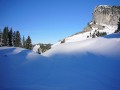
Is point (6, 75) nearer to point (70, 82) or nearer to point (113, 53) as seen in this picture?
point (70, 82)

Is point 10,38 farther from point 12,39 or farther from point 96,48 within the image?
point 96,48

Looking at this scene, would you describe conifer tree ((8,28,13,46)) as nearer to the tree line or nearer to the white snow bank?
the tree line

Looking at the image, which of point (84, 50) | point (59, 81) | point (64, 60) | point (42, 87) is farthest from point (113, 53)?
point (42, 87)

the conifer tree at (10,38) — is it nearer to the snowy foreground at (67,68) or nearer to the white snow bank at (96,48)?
the snowy foreground at (67,68)

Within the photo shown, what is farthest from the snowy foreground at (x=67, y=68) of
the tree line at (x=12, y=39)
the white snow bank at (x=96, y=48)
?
the tree line at (x=12, y=39)

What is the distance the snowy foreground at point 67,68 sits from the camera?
14242 millimetres

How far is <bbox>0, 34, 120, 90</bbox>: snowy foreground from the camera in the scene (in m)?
14.2

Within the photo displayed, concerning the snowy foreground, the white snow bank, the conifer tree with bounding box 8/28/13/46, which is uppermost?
the conifer tree with bounding box 8/28/13/46

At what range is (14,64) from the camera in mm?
17469

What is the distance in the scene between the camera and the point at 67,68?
17.1 m

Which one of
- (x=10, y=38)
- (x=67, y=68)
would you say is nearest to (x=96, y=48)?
(x=67, y=68)

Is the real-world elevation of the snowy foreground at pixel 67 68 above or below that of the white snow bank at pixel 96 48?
below

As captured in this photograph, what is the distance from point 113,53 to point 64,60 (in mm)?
4848

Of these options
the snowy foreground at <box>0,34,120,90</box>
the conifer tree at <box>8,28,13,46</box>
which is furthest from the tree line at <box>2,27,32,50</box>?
the snowy foreground at <box>0,34,120,90</box>
